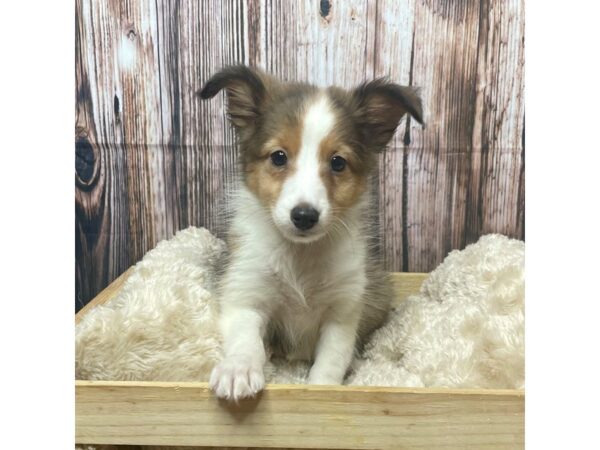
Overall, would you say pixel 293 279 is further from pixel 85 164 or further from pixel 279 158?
pixel 85 164

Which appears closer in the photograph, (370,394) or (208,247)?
(370,394)

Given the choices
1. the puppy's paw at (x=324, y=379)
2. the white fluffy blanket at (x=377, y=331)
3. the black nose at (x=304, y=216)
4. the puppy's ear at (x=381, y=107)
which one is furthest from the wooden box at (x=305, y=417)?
the puppy's ear at (x=381, y=107)

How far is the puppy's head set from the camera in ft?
5.13

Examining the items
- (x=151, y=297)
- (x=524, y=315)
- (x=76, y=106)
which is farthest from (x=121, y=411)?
(x=524, y=315)

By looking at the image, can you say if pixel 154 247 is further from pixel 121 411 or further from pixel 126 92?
pixel 121 411

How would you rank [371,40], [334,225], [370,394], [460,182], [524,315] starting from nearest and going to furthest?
[370,394]
[524,315]
[334,225]
[371,40]
[460,182]

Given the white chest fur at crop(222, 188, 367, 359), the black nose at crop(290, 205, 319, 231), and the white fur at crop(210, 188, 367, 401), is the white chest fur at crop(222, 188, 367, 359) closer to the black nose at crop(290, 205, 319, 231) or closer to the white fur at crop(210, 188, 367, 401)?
the white fur at crop(210, 188, 367, 401)

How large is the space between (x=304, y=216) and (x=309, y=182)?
0.12 meters

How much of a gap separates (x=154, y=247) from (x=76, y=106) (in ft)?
2.12

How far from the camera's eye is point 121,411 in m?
1.35

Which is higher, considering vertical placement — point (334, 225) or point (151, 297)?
point (334, 225)

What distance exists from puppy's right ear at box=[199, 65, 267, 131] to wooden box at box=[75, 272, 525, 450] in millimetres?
942

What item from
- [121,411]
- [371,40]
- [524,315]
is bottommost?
[121,411]

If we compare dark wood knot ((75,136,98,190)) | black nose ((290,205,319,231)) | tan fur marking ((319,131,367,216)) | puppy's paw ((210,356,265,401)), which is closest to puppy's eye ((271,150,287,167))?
tan fur marking ((319,131,367,216))
